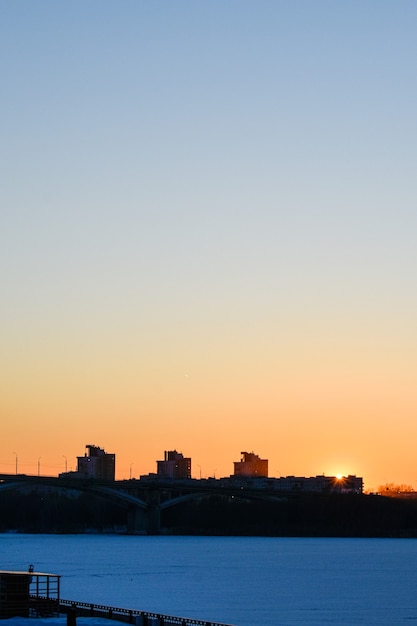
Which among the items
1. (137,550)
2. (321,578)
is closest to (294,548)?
(137,550)

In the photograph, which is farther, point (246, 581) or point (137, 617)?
point (246, 581)

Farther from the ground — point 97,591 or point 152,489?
point 152,489

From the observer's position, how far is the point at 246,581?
107 m

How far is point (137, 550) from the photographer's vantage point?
174250 mm

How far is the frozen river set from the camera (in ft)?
258

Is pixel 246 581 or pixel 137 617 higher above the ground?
pixel 246 581

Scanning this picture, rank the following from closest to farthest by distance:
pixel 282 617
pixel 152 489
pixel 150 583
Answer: pixel 282 617
pixel 150 583
pixel 152 489

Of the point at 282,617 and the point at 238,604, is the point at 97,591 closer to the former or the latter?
the point at 238,604

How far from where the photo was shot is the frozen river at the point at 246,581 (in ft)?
258

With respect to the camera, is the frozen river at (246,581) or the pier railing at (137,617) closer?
the pier railing at (137,617)

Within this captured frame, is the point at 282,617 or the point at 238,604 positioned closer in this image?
the point at 282,617

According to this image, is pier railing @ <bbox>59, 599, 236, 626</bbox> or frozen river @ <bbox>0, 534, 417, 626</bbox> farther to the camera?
frozen river @ <bbox>0, 534, 417, 626</bbox>

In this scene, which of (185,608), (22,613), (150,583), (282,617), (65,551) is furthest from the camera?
(65,551)

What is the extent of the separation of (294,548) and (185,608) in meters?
104
